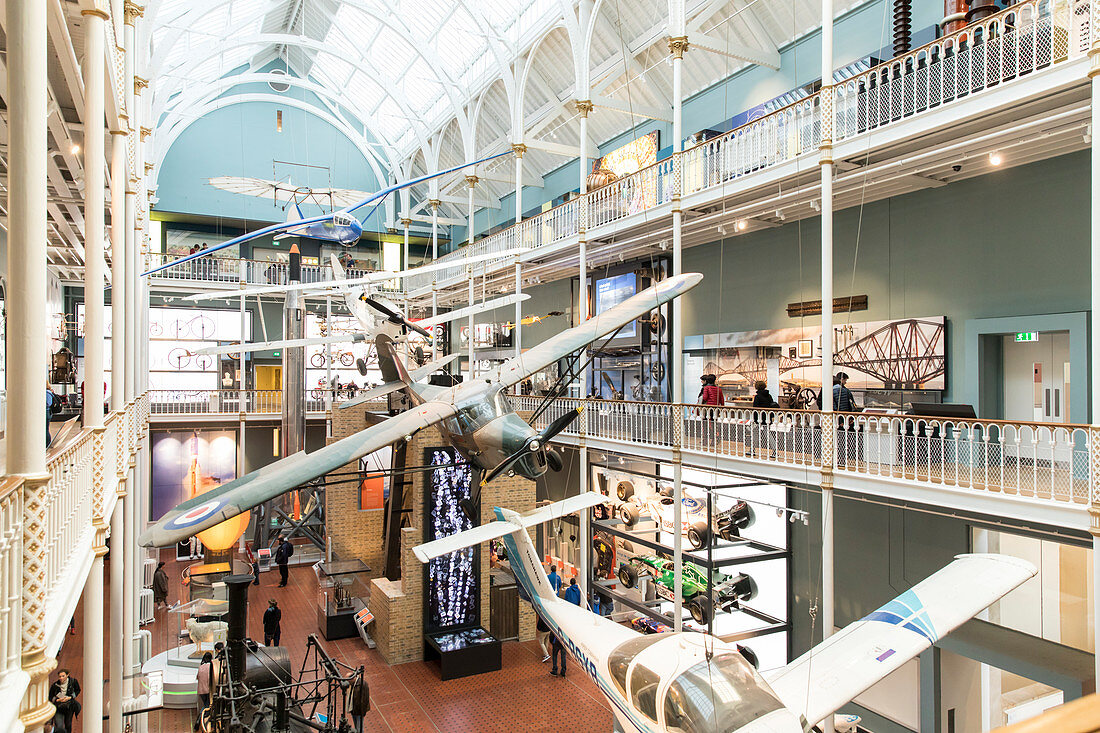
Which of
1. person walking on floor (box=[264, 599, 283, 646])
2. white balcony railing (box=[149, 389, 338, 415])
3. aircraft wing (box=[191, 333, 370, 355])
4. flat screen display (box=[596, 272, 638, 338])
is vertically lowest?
person walking on floor (box=[264, 599, 283, 646])

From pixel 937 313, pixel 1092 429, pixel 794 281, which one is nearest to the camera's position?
pixel 1092 429

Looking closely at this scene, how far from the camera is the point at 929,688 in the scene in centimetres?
1124

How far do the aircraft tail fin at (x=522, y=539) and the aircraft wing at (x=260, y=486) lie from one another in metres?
2.06

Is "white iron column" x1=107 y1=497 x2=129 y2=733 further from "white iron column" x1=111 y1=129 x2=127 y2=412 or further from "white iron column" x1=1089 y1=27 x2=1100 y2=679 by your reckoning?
"white iron column" x1=1089 y1=27 x2=1100 y2=679

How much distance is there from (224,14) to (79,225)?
14608mm

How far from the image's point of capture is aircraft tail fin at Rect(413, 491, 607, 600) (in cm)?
876

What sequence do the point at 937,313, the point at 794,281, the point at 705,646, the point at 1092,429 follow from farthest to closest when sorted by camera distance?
the point at 794,281, the point at 937,313, the point at 1092,429, the point at 705,646

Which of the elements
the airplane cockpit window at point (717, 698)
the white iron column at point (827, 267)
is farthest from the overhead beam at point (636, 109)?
the airplane cockpit window at point (717, 698)

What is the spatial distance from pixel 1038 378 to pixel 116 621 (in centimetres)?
1355

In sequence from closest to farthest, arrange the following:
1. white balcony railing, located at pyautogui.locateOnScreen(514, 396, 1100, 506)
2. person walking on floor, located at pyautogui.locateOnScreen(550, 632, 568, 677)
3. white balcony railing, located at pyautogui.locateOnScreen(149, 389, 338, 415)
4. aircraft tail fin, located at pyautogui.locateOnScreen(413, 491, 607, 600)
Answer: white balcony railing, located at pyautogui.locateOnScreen(514, 396, 1100, 506) < aircraft tail fin, located at pyautogui.locateOnScreen(413, 491, 607, 600) < person walking on floor, located at pyautogui.locateOnScreen(550, 632, 568, 677) < white balcony railing, located at pyautogui.locateOnScreen(149, 389, 338, 415)

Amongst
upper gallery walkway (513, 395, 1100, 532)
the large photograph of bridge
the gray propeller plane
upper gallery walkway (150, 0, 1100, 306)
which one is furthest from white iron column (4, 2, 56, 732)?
the large photograph of bridge

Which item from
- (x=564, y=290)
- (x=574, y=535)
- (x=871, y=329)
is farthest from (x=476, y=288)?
(x=871, y=329)

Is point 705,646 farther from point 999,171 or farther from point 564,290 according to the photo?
point 564,290

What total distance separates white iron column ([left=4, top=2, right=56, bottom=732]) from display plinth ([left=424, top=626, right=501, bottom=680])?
1089 centimetres
